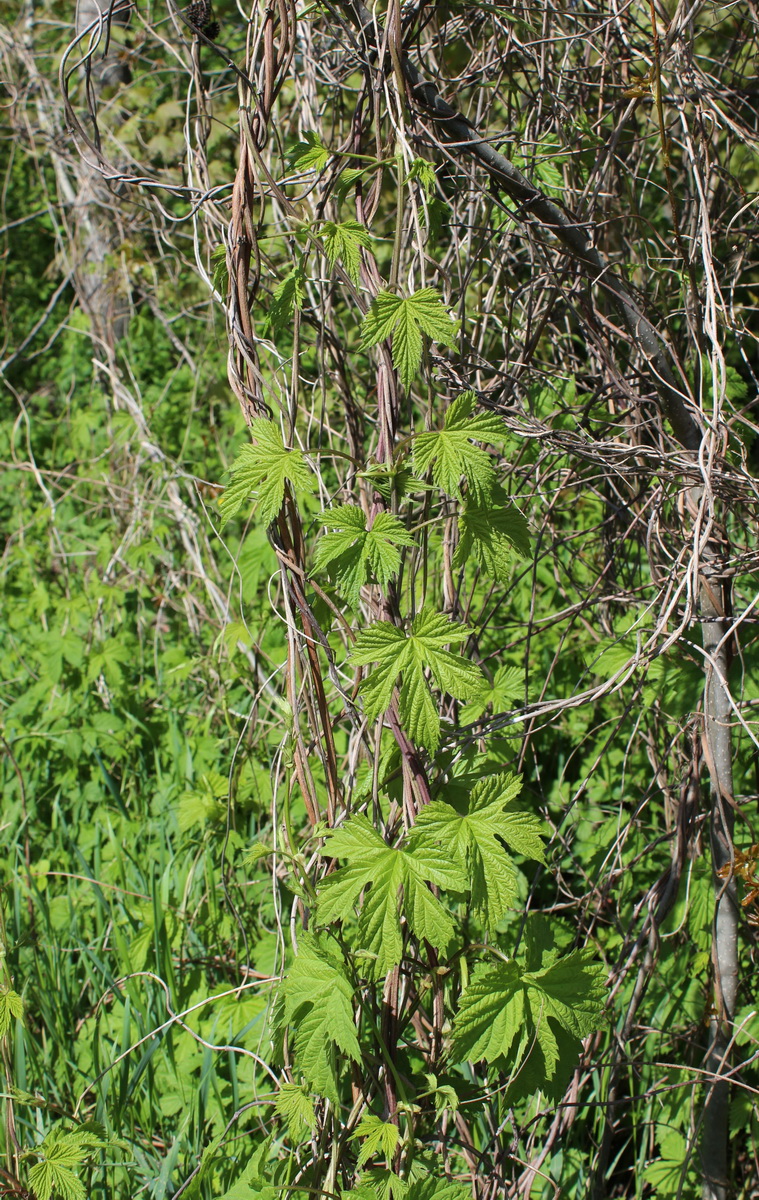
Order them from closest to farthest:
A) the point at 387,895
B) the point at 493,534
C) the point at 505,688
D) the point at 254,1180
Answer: the point at 387,895 < the point at 493,534 < the point at 254,1180 < the point at 505,688

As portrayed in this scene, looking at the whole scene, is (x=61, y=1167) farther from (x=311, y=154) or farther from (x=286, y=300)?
(x=311, y=154)

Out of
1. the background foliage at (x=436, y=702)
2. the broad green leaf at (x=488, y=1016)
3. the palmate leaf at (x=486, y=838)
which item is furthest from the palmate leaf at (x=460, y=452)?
the broad green leaf at (x=488, y=1016)

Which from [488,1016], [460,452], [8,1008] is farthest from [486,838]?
[8,1008]

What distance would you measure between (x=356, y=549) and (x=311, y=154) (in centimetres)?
65

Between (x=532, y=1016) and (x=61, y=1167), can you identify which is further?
(x=61, y=1167)

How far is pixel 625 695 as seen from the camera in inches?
87.3

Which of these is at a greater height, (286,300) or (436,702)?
(286,300)

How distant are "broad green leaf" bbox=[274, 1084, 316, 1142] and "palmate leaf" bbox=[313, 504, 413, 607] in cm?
76

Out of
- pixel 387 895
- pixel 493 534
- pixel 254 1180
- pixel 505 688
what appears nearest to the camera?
pixel 387 895

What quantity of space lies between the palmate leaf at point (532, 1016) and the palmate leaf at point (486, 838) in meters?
0.13

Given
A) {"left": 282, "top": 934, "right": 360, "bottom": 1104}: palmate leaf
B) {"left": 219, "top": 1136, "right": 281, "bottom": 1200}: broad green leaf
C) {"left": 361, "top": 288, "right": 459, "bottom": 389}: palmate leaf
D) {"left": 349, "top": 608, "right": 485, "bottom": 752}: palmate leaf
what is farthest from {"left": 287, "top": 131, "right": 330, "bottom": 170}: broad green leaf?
{"left": 219, "top": 1136, "right": 281, "bottom": 1200}: broad green leaf

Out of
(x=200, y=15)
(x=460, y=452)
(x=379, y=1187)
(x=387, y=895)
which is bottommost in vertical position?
(x=379, y=1187)

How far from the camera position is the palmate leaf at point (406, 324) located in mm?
1212

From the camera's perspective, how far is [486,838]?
3.86 feet
